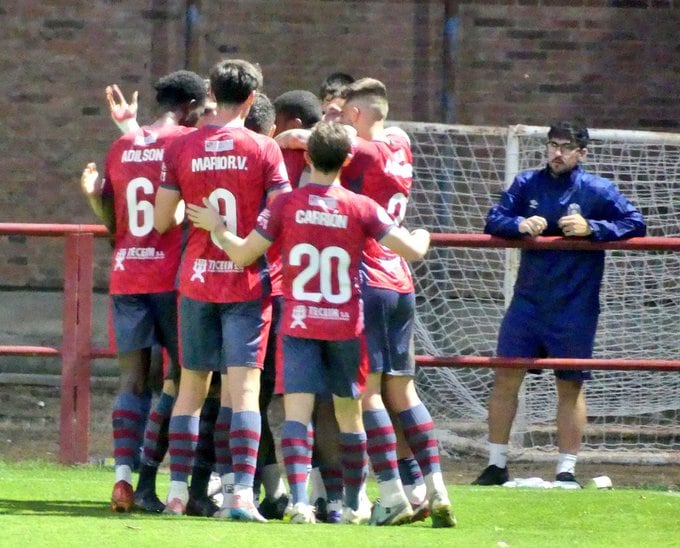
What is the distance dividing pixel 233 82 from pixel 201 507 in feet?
5.86

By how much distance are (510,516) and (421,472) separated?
18.2 inches

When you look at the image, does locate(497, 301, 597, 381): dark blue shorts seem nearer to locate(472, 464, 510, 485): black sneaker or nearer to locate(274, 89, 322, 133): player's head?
locate(472, 464, 510, 485): black sneaker

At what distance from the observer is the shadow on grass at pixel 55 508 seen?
632cm

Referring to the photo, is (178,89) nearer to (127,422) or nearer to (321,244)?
(321,244)

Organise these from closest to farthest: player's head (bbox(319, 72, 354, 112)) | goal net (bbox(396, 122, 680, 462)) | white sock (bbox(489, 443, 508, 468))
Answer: player's head (bbox(319, 72, 354, 112)) < white sock (bbox(489, 443, 508, 468)) < goal net (bbox(396, 122, 680, 462))

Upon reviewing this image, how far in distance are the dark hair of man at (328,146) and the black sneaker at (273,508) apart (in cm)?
147

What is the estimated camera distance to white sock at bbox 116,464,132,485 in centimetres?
642

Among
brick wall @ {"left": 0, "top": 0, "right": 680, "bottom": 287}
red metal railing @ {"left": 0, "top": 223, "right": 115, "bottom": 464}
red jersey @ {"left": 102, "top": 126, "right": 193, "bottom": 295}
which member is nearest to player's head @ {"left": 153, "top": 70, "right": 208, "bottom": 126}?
red jersey @ {"left": 102, "top": 126, "right": 193, "bottom": 295}

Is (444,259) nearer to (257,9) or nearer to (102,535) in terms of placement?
(257,9)

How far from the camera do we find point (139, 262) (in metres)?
6.52

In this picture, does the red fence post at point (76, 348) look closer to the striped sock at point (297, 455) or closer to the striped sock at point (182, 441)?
the striped sock at point (182, 441)

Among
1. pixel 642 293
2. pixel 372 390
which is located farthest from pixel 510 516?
pixel 642 293

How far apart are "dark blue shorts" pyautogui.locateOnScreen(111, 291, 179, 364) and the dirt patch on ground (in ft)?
6.93

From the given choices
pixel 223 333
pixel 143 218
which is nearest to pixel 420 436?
pixel 223 333
